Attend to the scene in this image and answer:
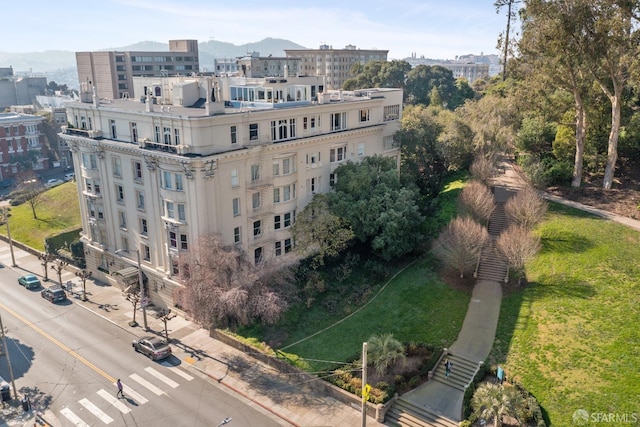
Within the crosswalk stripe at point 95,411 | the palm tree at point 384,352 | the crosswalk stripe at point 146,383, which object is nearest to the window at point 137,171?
the crosswalk stripe at point 146,383

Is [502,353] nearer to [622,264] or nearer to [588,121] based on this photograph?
[622,264]

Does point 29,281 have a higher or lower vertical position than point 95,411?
higher

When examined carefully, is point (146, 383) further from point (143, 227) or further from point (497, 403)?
point (497, 403)

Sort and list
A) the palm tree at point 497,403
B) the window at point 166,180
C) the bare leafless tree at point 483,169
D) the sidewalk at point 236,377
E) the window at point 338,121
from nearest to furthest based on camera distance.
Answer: the palm tree at point 497,403, the sidewalk at point 236,377, the window at point 166,180, the window at point 338,121, the bare leafless tree at point 483,169

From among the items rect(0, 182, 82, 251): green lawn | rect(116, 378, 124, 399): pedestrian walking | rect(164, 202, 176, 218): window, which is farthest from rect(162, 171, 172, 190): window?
rect(0, 182, 82, 251): green lawn

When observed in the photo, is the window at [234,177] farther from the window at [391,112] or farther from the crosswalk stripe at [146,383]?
the window at [391,112]

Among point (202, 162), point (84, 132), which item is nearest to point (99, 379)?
point (202, 162)
